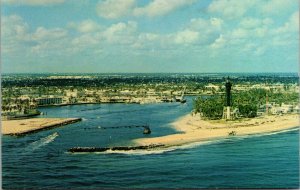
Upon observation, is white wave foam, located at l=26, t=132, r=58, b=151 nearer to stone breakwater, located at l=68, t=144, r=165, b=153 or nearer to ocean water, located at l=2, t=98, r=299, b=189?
ocean water, located at l=2, t=98, r=299, b=189

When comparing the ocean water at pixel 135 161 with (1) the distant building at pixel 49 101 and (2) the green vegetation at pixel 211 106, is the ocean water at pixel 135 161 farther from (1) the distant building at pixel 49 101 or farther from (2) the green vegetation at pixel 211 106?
(2) the green vegetation at pixel 211 106

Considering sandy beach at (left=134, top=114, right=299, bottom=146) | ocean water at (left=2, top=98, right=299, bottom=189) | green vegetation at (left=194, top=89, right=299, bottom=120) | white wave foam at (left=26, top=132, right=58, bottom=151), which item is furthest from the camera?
green vegetation at (left=194, top=89, right=299, bottom=120)

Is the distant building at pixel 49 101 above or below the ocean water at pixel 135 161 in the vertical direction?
above

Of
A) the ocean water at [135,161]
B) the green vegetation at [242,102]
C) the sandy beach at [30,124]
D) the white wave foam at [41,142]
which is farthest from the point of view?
the green vegetation at [242,102]

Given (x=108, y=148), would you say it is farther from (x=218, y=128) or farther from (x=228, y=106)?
(x=228, y=106)

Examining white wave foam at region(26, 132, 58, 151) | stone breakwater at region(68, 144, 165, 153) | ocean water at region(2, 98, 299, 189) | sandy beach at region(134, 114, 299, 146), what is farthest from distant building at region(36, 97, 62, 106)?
sandy beach at region(134, 114, 299, 146)

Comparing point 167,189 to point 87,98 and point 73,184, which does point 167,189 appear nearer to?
point 73,184

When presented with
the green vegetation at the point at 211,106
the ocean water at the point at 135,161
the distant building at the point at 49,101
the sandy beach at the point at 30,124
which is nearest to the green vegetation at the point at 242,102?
the green vegetation at the point at 211,106
